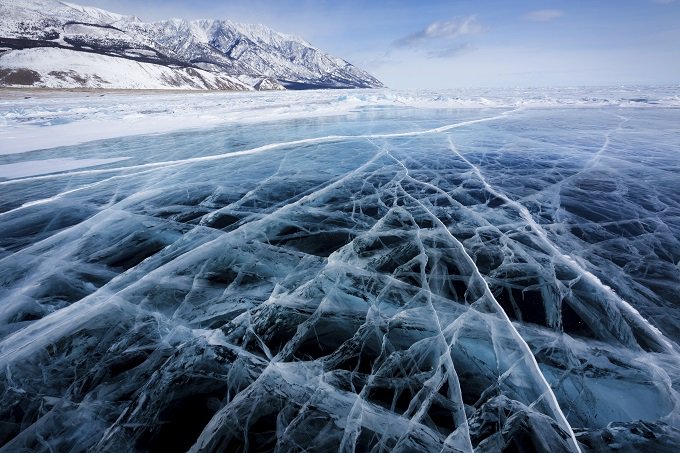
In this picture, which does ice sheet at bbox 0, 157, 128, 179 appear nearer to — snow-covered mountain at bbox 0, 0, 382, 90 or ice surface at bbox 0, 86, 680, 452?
ice surface at bbox 0, 86, 680, 452

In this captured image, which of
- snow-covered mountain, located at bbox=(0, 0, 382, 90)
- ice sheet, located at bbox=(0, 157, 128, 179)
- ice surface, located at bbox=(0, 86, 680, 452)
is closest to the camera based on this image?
ice surface, located at bbox=(0, 86, 680, 452)

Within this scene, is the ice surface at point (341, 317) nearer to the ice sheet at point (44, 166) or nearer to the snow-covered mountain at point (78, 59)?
the ice sheet at point (44, 166)

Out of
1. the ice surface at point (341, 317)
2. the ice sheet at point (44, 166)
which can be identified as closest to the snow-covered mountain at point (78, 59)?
the ice sheet at point (44, 166)

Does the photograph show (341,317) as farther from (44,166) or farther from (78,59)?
(78,59)

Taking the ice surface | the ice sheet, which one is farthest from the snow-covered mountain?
the ice surface

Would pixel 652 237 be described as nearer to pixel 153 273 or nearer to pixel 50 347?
pixel 153 273

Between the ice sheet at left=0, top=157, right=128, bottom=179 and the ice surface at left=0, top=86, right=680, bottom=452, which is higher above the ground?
the ice sheet at left=0, top=157, right=128, bottom=179

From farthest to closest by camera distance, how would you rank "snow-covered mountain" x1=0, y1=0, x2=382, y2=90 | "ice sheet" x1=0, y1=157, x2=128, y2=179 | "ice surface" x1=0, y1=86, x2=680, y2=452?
"snow-covered mountain" x1=0, y1=0, x2=382, y2=90 → "ice sheet" x1=0, y1=157, x2=128, y2=179 → "ice surface" x1=0, y1=86, x2=680, y2=452

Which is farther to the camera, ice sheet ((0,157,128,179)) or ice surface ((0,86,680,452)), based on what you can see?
ice sheet ((0,157,128,179))
